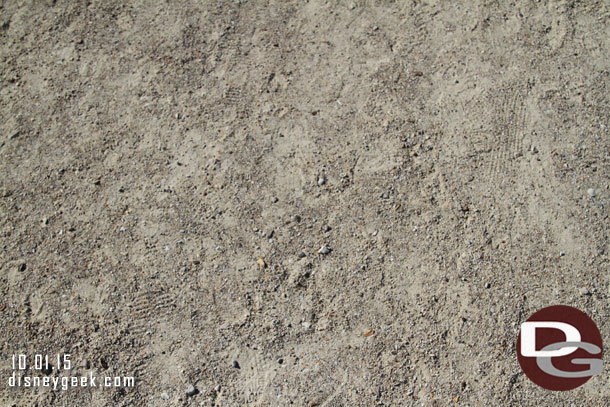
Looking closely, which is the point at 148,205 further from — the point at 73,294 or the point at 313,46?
the point at 313,46

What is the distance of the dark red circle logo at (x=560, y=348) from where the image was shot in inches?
107

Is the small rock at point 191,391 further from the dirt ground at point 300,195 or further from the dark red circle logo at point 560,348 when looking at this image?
the dark red circle logo at point 560,348

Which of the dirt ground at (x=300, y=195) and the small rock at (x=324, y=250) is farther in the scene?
the small rock at (x=324, y=250)

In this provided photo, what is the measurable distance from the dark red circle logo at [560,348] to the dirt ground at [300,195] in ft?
0.15

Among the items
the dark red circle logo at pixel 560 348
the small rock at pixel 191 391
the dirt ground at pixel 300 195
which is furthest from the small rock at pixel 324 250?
the dark red circle logo at pixel 560 348

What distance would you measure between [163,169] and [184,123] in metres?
0.34

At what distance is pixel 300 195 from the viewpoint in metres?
3.14

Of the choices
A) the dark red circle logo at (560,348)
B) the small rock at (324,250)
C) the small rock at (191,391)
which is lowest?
the dark red circle logo at (560,348)

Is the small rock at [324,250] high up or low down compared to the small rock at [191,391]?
up

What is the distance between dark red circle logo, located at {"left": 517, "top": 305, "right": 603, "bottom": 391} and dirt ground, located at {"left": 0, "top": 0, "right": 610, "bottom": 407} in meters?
0.05

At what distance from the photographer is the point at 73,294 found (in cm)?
291

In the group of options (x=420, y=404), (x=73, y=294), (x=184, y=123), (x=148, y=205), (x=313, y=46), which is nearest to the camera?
(x=420, y=404)

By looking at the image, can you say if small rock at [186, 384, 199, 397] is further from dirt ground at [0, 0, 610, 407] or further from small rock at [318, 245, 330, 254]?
small rock at [318, 245, 330, 254]

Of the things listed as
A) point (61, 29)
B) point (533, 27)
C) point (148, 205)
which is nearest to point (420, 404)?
point (148, 205)
